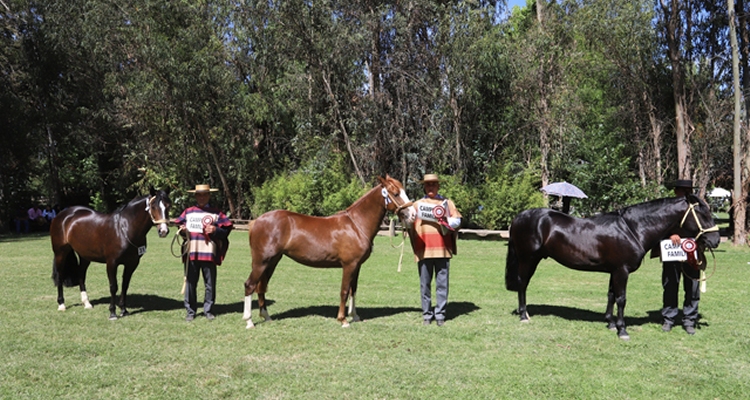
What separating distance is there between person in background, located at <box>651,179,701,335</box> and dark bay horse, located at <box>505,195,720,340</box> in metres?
0.33

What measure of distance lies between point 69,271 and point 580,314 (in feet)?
26.6

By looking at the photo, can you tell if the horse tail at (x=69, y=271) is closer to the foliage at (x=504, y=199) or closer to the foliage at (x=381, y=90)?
the foliage at (x=381, y=90)

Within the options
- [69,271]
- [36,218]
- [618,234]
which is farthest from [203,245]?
[36,218]

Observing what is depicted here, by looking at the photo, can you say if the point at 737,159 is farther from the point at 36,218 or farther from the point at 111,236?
the point at 36,218

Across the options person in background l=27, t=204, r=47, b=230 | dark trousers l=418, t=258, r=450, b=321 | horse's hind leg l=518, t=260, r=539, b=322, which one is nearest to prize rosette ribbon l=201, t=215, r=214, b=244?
dark trousers l=418, t=258, r=450, b=321

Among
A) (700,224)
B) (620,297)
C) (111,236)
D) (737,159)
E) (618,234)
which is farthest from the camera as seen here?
(737,159)

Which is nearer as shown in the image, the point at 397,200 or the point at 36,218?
the point at 397,200

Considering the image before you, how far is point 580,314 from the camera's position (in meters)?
8.21

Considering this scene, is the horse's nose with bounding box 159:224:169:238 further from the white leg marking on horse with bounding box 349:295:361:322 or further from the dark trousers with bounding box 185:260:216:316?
the white leg marking on horse with bounding box 349:295:361:322

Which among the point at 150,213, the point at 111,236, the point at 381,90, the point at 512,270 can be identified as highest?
the point at 381,90

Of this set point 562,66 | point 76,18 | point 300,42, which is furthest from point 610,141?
point 76,18

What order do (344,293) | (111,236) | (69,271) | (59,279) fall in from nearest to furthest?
(344,293) < (111,236) < (59,279) < (69,271)

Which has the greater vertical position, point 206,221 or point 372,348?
point 206,221

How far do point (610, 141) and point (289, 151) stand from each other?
52.8 ft
